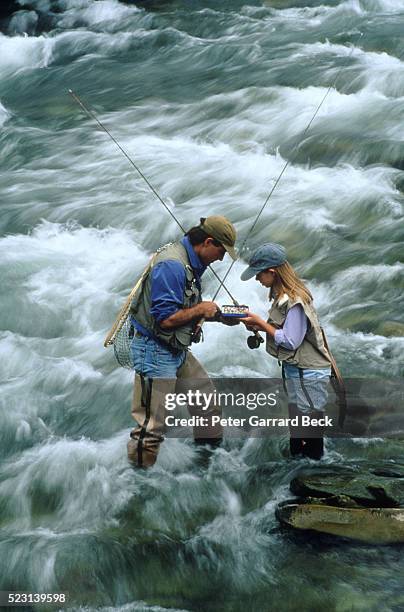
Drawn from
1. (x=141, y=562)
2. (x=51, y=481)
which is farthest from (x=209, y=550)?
(x=51, y=481)

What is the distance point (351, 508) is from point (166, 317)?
5.44ft

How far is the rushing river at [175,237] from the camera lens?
18.3ft

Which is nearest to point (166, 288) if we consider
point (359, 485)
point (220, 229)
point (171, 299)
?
point (171, 299)

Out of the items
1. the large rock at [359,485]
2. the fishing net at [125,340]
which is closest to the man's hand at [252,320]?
the fishing net at [125,340]

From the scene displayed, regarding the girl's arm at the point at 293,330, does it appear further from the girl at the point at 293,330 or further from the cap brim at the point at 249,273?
the cap brim at the point at 249,273

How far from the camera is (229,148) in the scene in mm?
12641

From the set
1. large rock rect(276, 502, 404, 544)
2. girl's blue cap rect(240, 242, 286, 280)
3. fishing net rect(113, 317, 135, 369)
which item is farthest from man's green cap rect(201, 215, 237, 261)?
large rock rect(276, 502, 404, 544)

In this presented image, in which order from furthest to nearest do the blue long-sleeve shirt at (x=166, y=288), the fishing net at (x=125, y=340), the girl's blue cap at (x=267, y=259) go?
the fishing net at (x=125, y=340) < the girl's blue cap at (x=267, y=259) < the blue long-sleeve shirt at (x=166, y=288)

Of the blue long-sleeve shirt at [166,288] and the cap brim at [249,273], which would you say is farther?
the cap brim at [249,273]

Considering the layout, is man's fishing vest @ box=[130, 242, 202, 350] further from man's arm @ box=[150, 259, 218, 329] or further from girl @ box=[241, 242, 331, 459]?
girl @ box=[241, 242, 331, 459]

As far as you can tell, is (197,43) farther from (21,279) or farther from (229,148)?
(21,279)

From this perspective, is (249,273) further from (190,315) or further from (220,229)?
(190,315)

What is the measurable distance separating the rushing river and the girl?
0.78m

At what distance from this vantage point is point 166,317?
5559mm
